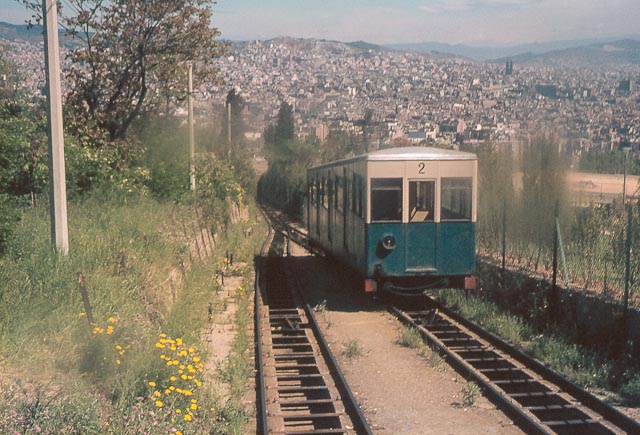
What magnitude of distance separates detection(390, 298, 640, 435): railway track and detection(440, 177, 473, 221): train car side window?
214 cm

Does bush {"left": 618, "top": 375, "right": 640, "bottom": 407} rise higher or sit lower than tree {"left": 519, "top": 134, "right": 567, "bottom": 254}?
lower

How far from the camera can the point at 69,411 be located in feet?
20.6

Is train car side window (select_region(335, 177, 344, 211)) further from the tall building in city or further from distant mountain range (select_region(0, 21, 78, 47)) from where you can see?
the tall building in city

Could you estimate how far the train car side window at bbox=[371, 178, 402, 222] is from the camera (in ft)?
46.0

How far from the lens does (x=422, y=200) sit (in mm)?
14195

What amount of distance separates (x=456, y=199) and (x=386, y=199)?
1.34 meters

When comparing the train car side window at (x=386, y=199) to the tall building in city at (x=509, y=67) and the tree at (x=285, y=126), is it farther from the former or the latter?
the tall building in city at (x=509, y=67)

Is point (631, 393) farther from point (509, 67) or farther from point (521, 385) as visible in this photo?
point (509, 67)

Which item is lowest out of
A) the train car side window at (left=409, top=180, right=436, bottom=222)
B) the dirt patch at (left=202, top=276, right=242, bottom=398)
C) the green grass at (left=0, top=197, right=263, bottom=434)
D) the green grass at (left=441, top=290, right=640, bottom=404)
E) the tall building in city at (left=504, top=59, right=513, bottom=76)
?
the dirt patch at (left=202, top=276, right=242, bottom=398)

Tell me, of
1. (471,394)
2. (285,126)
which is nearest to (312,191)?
(471,394)

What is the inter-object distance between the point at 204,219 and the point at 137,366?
19427mm

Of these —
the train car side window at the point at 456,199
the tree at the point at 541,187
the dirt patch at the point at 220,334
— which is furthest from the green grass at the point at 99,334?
the tree at the point at 541,187

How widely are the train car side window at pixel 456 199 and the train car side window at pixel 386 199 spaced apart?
0.83 m

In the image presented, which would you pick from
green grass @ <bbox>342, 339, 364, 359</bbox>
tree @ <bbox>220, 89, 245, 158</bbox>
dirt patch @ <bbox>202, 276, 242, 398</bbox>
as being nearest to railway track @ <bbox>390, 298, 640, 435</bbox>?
green grass @ <bbox>342, 339, 364, 359</bbox>
